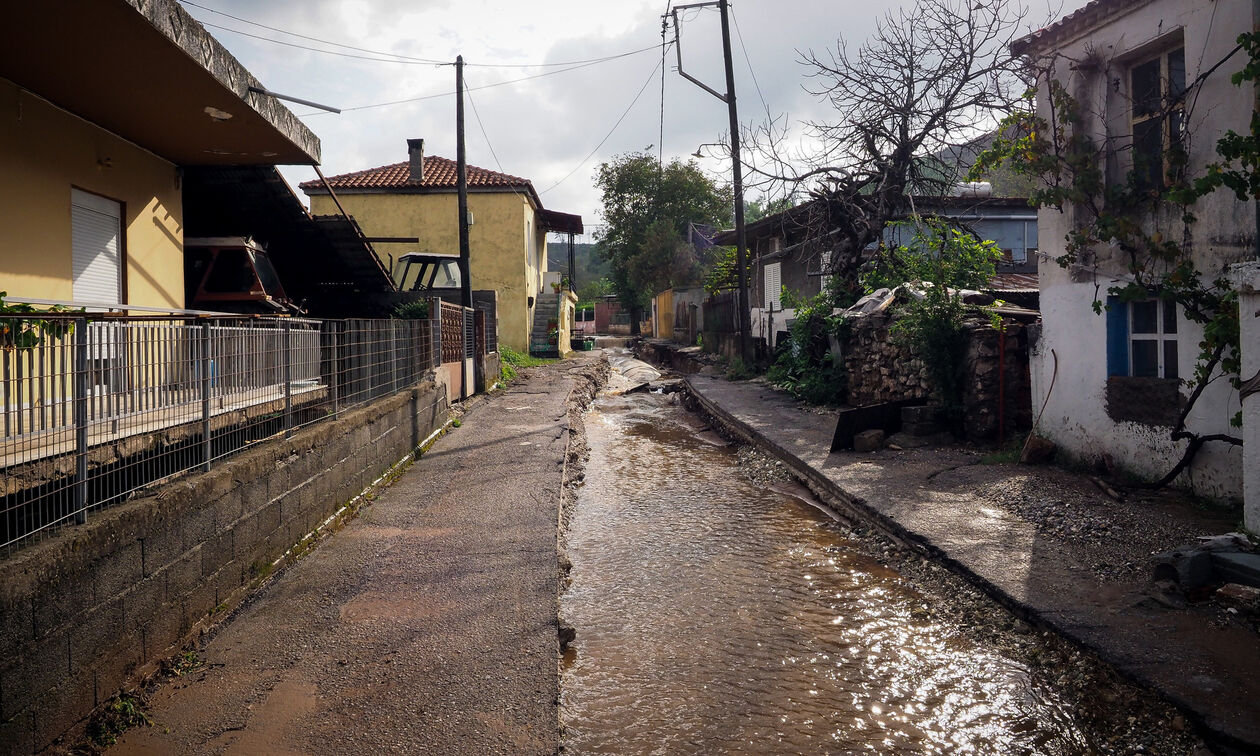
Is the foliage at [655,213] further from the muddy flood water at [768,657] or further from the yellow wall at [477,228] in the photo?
the muddy flood water at [768,657]

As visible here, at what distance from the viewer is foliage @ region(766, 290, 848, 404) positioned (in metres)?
15.0

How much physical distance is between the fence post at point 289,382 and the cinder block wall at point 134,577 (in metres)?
0.10

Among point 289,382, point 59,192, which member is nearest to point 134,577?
point 289,382

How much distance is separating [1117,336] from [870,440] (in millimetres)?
3099

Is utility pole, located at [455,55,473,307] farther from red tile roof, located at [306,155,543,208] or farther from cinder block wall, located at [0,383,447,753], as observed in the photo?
cinder block wall, located at [0,383,447,753]

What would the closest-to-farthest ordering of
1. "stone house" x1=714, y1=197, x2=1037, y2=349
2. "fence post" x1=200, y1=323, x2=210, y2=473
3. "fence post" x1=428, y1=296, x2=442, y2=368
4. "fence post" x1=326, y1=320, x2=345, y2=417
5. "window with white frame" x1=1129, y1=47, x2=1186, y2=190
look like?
"fence post" x1=200, y1=323, x2=210, y2=473
"fence post" x1=326, y1=320, x2=345, y2=417
"window with white frame" x1=1129, y1=47, x2=1186, y2=190
"fence post" x1=428, y1=296, x2=442, y2=368
"stone house" x1=714, y1=197, x2=1037, y2=349

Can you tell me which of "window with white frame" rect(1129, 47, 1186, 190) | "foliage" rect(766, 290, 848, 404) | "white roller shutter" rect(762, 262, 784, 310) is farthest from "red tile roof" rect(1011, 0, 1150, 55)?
"white roller shutter" rect(762, 262, 784, 310)

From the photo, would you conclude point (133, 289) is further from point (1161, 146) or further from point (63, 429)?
point (1161, 146)

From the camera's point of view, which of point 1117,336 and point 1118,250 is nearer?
point 1118,250

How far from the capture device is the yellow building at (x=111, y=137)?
20.1 ft

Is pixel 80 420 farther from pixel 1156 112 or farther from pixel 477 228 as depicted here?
pixel 477 228

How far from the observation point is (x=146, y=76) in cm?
700

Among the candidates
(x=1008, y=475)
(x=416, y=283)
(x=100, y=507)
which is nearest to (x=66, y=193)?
(x=100, y=507)

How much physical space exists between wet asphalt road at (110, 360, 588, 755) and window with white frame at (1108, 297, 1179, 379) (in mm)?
5716
